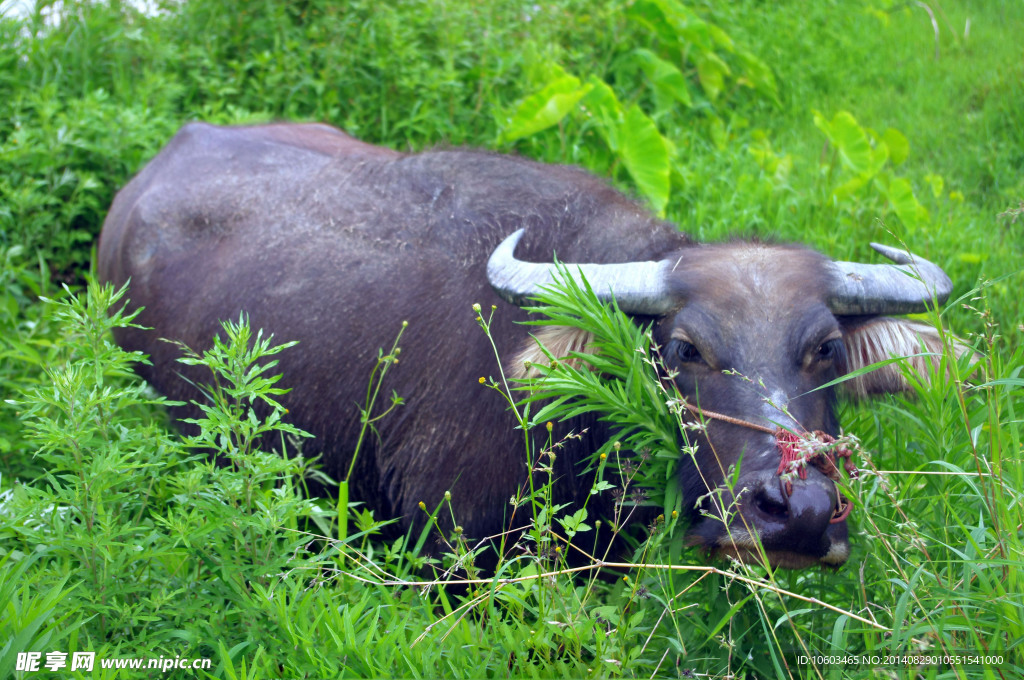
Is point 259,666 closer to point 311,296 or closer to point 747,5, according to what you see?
point 311,296

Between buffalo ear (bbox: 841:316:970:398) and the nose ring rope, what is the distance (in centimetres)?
65

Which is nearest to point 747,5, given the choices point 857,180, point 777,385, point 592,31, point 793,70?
point 793,70

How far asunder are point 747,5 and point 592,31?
1.85 metres

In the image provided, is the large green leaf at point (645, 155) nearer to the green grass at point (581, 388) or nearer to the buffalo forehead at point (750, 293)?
the green grass at point (581, 388)

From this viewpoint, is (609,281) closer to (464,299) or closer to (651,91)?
(464,299)

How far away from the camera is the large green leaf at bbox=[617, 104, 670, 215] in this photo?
493 cm

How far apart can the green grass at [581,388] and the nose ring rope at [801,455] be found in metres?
0.08

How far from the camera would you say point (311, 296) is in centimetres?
357

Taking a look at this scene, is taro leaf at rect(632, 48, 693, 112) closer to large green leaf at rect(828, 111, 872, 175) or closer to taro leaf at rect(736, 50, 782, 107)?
taro leaf at rect(736, 50, 782, 107)

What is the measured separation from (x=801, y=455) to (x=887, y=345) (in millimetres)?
1148

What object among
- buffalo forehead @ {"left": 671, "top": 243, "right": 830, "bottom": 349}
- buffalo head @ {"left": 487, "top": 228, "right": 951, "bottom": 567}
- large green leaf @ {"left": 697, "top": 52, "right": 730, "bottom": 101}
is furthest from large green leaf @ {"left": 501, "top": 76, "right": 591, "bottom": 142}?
buffalo forehead @ {"left": 671, "top": 243, "right": 830, "bottom": 349}

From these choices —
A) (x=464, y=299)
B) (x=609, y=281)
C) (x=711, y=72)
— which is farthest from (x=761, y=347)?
(x=711, y=72)

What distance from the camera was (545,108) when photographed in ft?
16.8

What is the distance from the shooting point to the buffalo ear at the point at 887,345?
289cm
